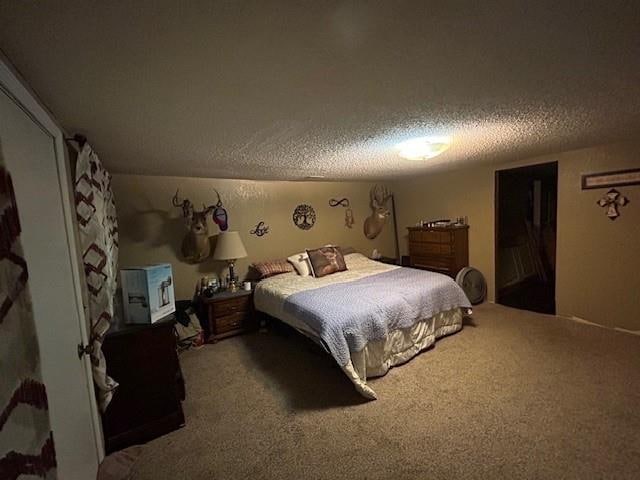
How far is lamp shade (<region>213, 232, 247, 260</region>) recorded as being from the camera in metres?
3.42

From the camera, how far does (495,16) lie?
2.79 feet

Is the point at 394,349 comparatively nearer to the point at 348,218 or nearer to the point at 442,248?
the point at 442,248

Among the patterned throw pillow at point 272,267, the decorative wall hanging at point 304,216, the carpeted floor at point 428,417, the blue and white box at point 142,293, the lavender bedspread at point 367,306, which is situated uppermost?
the decorative wall hanging at point 304,216

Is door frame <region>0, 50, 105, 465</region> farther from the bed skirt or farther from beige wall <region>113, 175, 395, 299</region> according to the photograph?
beige wall <region>113, 175, 395, 299</region>

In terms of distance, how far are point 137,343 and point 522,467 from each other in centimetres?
232

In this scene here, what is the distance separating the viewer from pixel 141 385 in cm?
178

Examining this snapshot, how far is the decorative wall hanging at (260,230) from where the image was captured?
405 centimetres

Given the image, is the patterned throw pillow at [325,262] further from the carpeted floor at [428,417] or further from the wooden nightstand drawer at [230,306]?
the carpeted floor at [428,417]

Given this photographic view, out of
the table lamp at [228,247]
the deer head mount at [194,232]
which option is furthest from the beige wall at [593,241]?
the deer head mount at [194,232]

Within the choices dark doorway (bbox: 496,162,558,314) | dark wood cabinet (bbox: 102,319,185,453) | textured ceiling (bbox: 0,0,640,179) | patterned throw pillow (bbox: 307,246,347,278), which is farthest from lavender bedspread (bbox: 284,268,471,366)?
dark doorway (bbox: 496,162,558,314)

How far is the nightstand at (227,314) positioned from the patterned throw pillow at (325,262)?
908 mm

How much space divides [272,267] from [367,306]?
71.9 inches

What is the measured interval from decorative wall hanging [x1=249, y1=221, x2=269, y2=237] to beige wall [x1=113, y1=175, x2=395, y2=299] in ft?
0.16

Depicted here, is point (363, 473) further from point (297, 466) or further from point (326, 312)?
A: point (326, 312)
